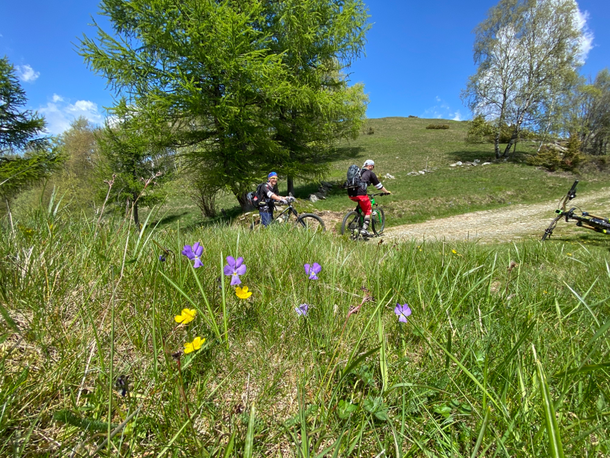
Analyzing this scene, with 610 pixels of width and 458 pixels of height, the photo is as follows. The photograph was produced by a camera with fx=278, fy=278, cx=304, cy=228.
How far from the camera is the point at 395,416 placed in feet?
2.86

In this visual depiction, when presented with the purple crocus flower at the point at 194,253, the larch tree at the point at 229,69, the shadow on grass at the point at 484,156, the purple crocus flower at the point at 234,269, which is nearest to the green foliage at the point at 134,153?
the larch tree at the point at 229,69

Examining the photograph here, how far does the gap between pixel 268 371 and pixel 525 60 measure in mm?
33880

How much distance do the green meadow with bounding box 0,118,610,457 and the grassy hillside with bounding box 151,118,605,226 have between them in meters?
10.1

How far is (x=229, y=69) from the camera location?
1039cm

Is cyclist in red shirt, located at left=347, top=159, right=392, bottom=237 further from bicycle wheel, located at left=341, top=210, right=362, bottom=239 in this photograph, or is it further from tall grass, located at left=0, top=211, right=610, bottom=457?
tall grass, located at left=0, top=211, right=610, bottom=457

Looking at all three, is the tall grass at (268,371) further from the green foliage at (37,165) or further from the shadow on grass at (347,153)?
the shadow on grass at (347,153)

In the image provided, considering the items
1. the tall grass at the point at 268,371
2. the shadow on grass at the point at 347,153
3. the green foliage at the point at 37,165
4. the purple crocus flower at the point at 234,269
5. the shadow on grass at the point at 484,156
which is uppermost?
the shadow on grass at the point at 347,153

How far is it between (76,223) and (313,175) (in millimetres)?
15574

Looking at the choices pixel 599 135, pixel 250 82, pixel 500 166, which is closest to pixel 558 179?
pixel 500 166

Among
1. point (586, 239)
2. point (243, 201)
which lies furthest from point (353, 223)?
point (243, 201)

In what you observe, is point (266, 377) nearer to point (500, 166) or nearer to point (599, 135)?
point (500, 166)

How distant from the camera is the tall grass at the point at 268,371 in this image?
0.76 meters

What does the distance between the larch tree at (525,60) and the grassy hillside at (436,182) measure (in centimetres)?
450

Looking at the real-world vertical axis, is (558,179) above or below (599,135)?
below
